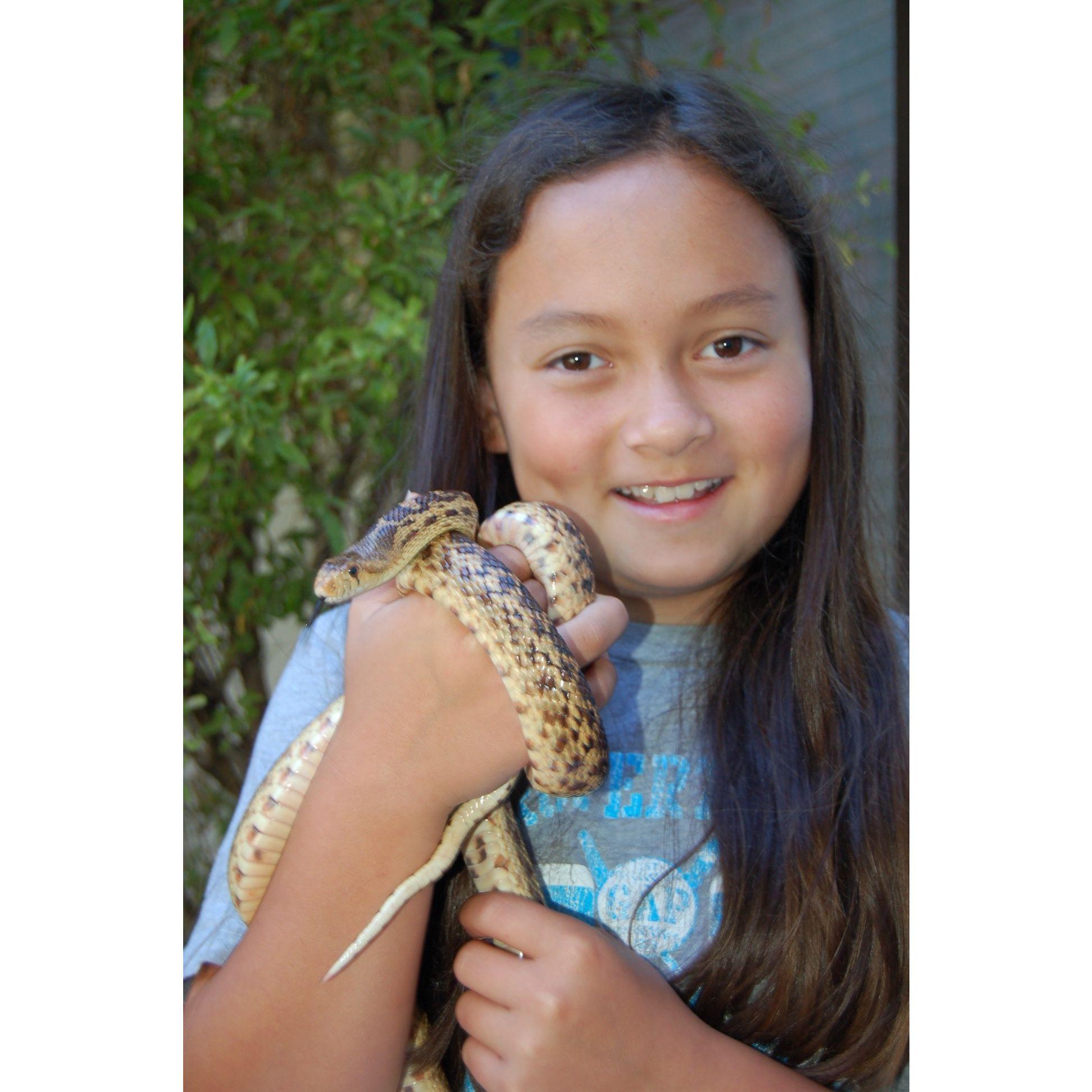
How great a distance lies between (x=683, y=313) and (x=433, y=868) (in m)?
0.63

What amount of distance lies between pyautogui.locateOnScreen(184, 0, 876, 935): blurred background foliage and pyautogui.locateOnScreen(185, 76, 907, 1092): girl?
62 cm

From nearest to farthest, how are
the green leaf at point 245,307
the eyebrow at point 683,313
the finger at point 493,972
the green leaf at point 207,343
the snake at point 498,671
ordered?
the snake at point 498,671
the finger at point 493,972
the eyebrow at point 683,313
the green leaf at point 207,343
the green leaf at point 245,307

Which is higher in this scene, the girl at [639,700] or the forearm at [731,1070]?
the girl at [639,700]

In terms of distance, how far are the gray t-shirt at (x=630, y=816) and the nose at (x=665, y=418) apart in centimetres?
30

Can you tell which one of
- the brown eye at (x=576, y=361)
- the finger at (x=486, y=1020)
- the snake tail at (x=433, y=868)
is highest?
the brown eye at (x=576, y=361)

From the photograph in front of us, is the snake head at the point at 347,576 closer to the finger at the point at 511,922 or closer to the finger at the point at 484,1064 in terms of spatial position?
the finger at the point at 511,922

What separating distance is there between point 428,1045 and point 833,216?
1.23 metres

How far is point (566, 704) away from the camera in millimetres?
847

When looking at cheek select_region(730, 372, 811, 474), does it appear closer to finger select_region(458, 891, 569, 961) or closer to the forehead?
the forehead

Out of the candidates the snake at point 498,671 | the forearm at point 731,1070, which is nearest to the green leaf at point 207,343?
the snake at point 498,671

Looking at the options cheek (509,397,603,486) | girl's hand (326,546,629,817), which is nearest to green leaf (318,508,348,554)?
cheek (509,397,603,486)

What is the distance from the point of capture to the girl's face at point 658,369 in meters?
1.08
